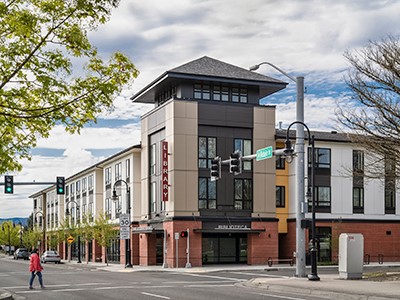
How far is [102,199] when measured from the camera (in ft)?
242

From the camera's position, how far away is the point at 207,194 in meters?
50.5

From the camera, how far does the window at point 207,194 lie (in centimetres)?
5034

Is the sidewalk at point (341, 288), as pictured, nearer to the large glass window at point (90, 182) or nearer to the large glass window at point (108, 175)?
the large glass window at point (108, 175)

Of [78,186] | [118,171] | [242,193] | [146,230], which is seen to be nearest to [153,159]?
[146,230]

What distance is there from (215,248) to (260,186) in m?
5.95

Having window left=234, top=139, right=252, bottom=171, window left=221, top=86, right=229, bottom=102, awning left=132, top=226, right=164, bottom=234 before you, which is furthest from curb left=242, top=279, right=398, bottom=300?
window left=221, top=86, right=229, bottom=102

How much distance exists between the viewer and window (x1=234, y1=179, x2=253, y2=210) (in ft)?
169

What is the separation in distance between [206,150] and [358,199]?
14326mm

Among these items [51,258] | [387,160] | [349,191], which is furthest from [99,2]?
[51,258]

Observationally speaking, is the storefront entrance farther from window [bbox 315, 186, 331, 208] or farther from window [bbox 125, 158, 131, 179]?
window [bbox 125, 158, 131, 179]

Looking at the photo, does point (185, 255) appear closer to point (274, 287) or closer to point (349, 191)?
point (349, 191)

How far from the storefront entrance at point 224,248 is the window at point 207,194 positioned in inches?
94.6

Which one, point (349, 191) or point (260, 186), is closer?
point (260, 186)

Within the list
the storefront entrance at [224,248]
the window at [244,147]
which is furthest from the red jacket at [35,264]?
the window at [244,147]
